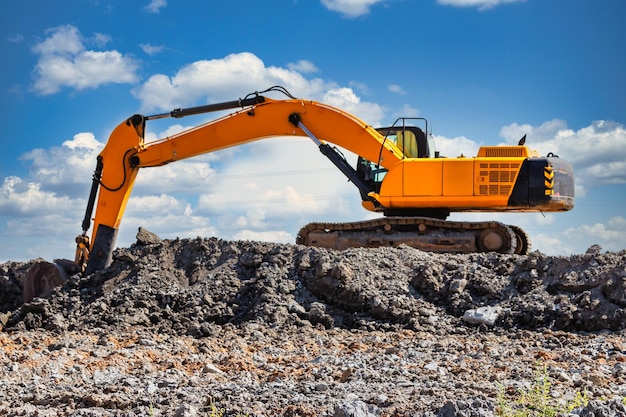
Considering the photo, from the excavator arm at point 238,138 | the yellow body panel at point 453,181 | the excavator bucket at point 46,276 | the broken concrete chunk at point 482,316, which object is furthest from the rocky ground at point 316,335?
the yellow body panel at point 453,181

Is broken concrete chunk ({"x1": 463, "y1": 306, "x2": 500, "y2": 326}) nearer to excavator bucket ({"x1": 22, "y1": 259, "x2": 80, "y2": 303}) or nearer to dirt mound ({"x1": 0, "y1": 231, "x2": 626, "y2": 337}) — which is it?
dirt mound ({"x1": 0, "y1": 231, "x2": 626, "y2": 337})

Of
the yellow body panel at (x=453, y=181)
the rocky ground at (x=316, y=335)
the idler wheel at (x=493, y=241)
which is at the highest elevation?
the yellow body panel at (x=453, y=181)

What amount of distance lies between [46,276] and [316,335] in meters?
5.72

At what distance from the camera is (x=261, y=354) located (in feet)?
26.8

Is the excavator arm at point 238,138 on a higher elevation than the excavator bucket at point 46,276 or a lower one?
higher

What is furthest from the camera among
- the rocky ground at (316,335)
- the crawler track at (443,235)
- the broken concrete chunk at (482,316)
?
the crawler track at (443,235)

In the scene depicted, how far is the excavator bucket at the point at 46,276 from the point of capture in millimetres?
12508

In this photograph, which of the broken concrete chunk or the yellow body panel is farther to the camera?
the yellow body panel

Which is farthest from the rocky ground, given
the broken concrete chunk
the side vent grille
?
the side vent grille

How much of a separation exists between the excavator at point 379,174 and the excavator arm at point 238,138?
0.02 metres

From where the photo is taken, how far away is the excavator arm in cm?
1289

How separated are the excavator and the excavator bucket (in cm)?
2

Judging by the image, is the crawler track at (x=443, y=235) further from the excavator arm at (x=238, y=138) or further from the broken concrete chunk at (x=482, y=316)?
the broken concrete chunk at (x=482, y=316)

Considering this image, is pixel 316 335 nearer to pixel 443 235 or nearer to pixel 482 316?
pixel 482 316
